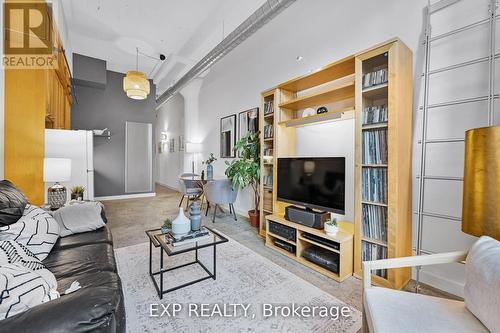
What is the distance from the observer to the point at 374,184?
2061mm

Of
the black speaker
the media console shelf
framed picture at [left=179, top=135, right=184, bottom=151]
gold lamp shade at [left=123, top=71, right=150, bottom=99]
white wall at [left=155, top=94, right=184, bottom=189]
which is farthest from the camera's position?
white wall at [left=155, top=94, right=184, bottom=189]

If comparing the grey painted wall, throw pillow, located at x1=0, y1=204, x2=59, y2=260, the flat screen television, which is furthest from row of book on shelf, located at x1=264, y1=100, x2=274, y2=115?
the grey painted wall

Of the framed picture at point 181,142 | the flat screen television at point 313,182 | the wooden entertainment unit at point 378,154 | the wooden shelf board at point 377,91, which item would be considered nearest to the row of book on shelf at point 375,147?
the wooden entertainment unit at point 378,154

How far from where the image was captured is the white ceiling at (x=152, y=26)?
328 centimetres

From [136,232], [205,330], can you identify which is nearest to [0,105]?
[136,232]

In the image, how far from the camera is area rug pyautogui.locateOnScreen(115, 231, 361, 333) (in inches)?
59.6

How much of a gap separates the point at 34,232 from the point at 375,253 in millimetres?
2761

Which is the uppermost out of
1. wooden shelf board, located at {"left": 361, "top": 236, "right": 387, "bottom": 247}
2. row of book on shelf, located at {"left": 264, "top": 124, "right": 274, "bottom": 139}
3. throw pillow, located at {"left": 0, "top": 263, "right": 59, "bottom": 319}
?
row of book on shelf, located at {"left": 264, "top": 124, "right": 274, "bottom": 139}

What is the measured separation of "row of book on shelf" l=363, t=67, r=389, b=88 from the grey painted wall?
237 inches

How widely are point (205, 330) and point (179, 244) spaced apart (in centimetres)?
64

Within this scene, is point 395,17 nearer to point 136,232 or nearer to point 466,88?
point 466,88

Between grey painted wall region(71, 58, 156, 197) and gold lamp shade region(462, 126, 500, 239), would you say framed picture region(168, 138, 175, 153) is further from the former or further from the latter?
gold lamp shade region(462, 126, 500, 239)

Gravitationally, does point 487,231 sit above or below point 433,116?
below

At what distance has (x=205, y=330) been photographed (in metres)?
1.48
